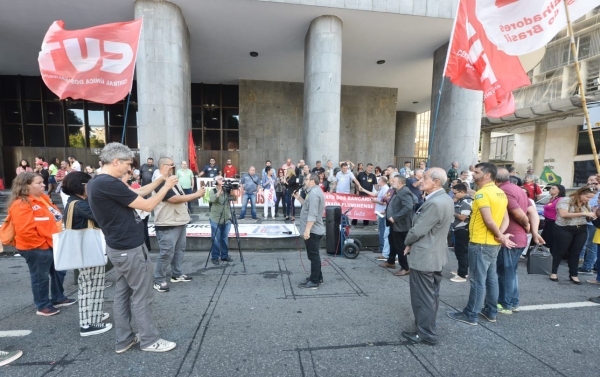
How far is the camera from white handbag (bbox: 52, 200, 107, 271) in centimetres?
296

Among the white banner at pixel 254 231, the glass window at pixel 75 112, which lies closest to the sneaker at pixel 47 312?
the white banner at pixel 254 231

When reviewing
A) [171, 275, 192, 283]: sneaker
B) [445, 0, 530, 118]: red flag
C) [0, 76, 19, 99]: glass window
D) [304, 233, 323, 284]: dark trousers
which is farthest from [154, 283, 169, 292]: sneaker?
[0, 76, 19, 99]: glass window

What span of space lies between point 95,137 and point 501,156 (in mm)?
43262

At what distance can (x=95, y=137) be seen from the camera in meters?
16.7

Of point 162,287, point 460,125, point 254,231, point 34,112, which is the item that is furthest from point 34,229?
point 34,112

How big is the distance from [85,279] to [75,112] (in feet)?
60.1

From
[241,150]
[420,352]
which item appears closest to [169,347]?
[420,352]

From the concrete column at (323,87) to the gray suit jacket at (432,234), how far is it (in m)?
7.86

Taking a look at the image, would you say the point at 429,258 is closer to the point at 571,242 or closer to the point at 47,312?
the point at 571,242

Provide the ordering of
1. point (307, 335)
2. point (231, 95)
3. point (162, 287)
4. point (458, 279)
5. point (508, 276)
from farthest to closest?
point (231, 95) < point (458, 279) < point (162, 287) < point (508, 276) < point (307, 335)

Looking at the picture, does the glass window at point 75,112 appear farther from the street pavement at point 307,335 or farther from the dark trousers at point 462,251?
the dark trousers at point 462,251

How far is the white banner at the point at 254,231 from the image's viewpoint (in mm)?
6691

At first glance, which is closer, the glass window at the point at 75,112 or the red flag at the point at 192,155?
the red flag at the point at 192,155

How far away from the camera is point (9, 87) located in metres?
15.9
